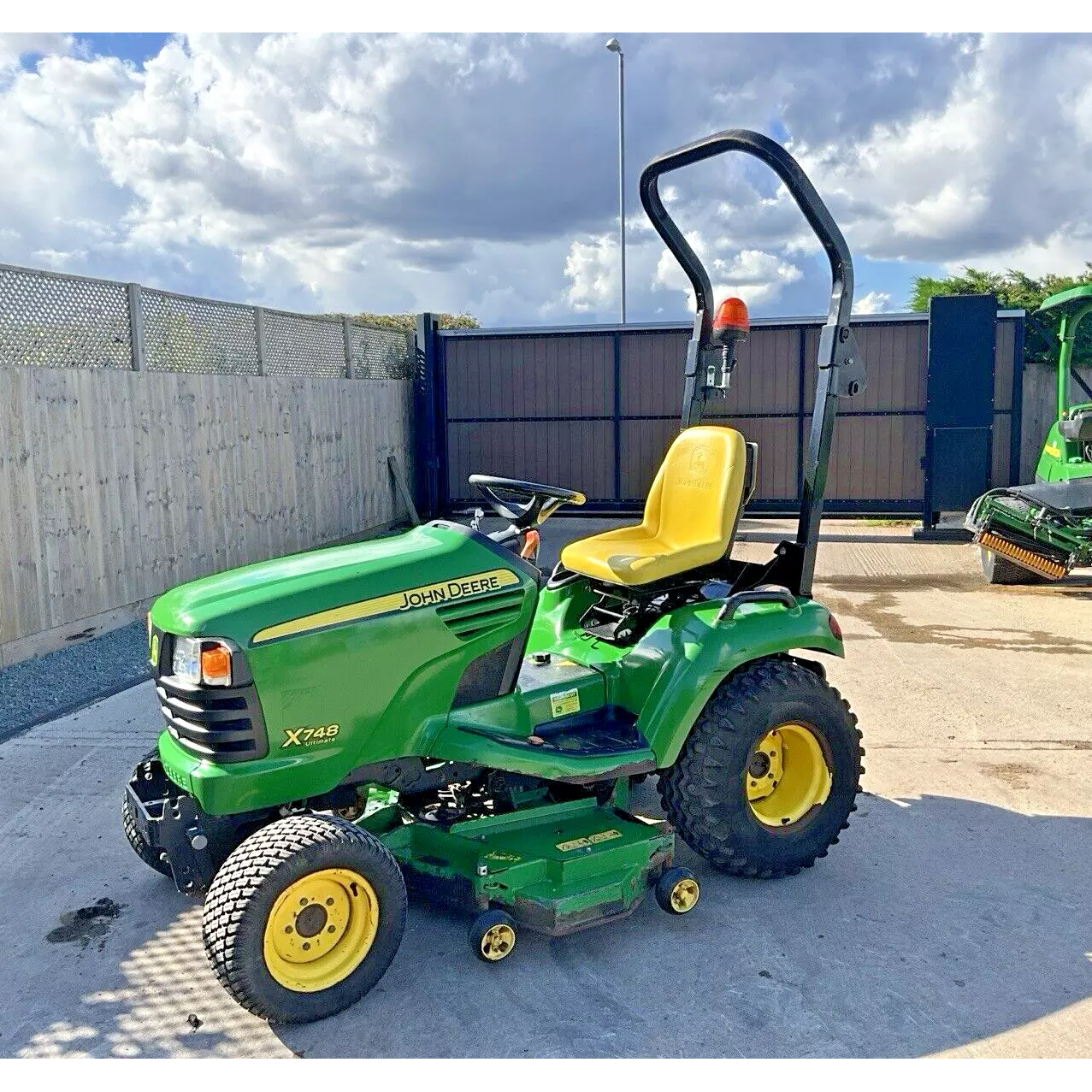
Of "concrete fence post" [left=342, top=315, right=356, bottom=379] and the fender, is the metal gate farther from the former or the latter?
the fender

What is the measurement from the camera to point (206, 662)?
2.84m

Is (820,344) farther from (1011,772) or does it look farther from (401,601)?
(1011,772)

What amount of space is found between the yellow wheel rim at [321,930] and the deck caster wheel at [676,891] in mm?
907

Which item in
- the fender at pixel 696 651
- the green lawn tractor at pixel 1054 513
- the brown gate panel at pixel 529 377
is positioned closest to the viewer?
the fender at pixel 696 651

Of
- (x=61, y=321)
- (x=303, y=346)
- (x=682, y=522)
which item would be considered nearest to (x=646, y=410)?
(x=303, y=346)

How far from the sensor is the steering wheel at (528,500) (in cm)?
356

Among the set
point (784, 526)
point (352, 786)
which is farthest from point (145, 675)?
point (784, 526)

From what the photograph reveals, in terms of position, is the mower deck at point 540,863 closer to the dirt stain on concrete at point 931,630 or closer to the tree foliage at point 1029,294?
the dirt stain on concrete at point 931,630

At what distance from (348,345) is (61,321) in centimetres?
460

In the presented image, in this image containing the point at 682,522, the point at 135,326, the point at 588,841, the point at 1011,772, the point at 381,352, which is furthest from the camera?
the point at 381,352

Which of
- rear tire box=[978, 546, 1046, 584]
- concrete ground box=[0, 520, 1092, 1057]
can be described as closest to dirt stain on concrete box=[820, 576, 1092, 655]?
rear tire box=[978, 546, 1046, 584]

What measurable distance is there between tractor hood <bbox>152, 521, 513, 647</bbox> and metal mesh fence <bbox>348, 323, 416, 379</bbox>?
8470 millimetres

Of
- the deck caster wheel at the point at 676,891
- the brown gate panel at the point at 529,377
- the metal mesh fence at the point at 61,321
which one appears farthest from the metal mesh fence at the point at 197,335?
the deck caster wheel at the point at 676,891

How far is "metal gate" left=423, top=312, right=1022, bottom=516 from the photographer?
11.8m
